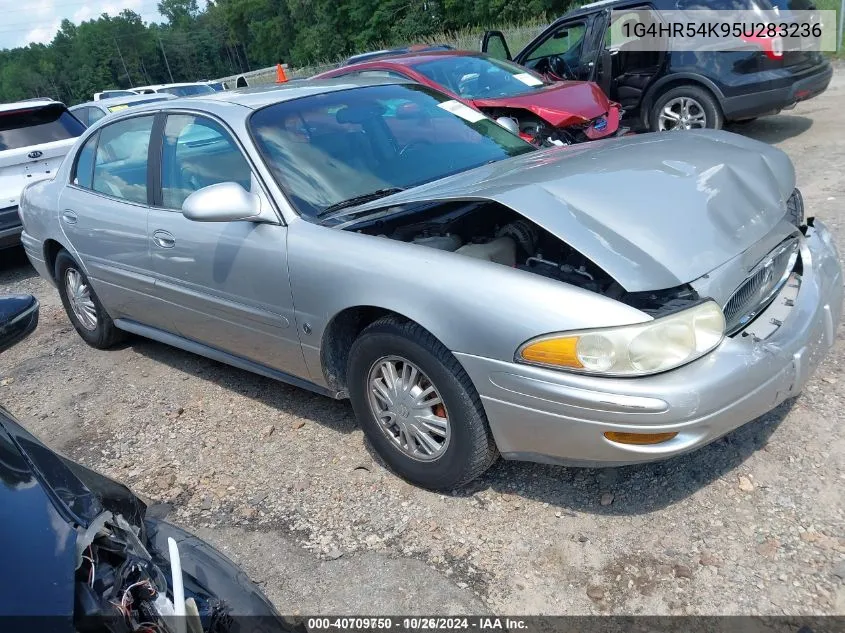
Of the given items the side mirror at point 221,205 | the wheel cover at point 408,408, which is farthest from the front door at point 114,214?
the wheel cover at point 408,408

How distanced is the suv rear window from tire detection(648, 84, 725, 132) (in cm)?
650

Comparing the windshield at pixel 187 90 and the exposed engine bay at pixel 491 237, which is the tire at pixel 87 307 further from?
the windshield at pixel 187 90

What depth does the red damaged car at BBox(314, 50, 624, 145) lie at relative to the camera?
6.69 metres

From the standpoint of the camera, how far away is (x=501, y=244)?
2977 mm

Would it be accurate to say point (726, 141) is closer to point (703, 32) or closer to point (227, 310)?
point (227, 310)

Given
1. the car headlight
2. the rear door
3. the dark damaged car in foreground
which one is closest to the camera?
the dark damaged car in foreground

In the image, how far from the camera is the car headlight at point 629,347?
2232 millimetres

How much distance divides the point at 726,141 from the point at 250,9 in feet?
299

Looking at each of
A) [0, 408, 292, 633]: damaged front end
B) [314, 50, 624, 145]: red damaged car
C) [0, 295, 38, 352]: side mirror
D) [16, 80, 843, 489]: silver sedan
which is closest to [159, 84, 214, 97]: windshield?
[314, 50, 624, 145]: red damaged car

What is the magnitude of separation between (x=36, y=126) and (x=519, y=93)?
16.9ft

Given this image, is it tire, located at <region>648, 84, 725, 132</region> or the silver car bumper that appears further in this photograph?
tire, located at <region>648, 84, 725, 132</region>

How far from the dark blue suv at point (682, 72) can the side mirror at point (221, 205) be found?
5958 mm

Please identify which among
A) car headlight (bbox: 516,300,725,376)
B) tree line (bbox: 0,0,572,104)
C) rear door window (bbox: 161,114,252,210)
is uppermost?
tree line (bbox: 0,0,572,104)

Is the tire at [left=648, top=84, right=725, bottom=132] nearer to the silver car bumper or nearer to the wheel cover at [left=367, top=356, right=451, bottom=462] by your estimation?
the silver car bumper
